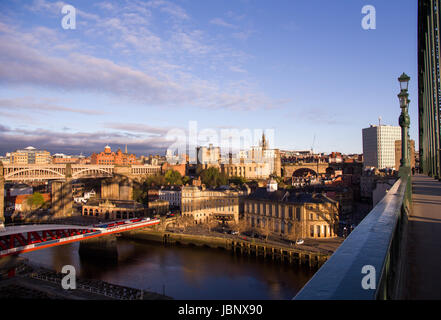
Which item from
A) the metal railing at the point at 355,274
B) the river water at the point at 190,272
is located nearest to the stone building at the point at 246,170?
the river water at the point at 190,272

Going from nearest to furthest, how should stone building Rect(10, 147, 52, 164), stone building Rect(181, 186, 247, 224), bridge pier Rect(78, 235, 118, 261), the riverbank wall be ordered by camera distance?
the riverbank wall → bridge pier Rect(78, 235, 118, 261) → stone building Rect(181, 186, 247, 224) → stone building Rect(10, 147, 52, 164)

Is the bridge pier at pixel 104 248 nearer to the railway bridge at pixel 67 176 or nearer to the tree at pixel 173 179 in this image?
the railway bridge at pixel 67 176

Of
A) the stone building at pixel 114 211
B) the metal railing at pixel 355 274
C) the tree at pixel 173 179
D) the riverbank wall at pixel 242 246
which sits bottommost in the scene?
the riverbank wall at pixel 242 246

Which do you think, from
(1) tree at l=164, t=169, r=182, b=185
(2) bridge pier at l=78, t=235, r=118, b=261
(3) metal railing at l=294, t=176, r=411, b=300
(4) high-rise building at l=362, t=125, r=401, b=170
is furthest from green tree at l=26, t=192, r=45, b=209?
(4) high-rise building at l=362, t=125, r=401, b=170

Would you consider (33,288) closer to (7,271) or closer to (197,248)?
(7,271)

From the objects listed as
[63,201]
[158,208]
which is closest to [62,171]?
[63,201]

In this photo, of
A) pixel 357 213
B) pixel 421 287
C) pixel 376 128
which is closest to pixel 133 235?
pixel 357 213

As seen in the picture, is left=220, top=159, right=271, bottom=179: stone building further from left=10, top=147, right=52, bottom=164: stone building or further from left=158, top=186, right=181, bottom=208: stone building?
left=10, top=147, right=52, bottom=164: stone building
